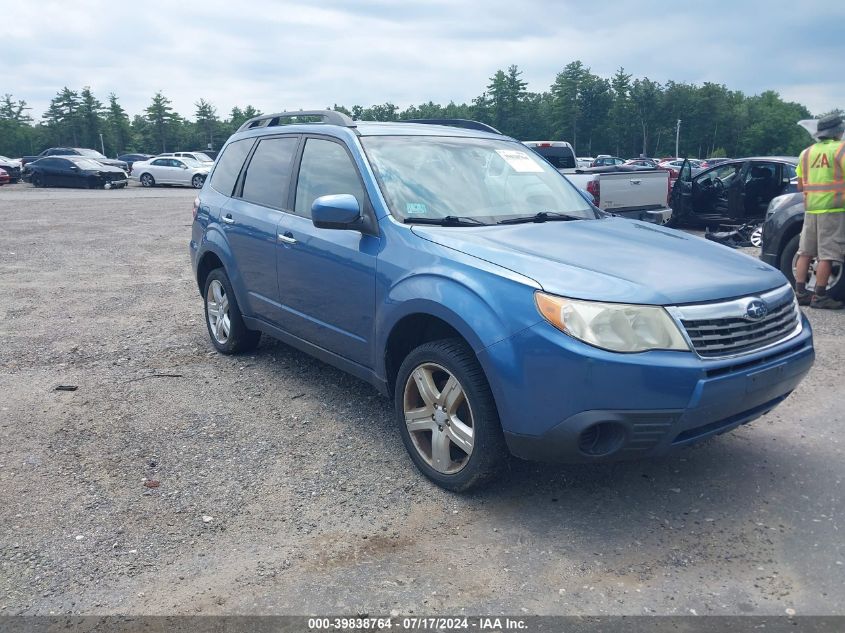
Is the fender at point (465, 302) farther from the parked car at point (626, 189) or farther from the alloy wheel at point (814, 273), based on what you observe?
the parked car at point (626, 189)

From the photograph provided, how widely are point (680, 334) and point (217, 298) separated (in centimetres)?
409

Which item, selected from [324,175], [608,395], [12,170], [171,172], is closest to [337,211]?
[324,175]

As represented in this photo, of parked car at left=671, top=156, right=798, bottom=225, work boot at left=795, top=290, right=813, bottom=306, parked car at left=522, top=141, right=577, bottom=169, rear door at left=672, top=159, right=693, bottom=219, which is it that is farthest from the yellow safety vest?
parked car at left=522, top=141, right=577, bottom=169

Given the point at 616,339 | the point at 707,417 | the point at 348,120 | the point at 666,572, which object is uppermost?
the point at 348,120

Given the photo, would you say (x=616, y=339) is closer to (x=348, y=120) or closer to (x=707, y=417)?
(x=707, y=417)

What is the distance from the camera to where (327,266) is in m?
4.39

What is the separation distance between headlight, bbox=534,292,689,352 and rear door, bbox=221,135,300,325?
2461 millimetres

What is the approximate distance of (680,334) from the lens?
3.06 m

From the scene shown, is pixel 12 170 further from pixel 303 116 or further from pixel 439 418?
pixel 439 418

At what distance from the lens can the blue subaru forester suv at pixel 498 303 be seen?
3055 millimetres

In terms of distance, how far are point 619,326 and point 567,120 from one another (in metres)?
116

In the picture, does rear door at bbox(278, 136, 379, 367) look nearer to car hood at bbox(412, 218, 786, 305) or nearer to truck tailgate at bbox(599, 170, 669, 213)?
car hood at bbox(412, 218, 786, 305)

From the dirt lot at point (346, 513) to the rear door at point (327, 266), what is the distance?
23.9 inches

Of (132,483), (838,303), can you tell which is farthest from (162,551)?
(838,303)
